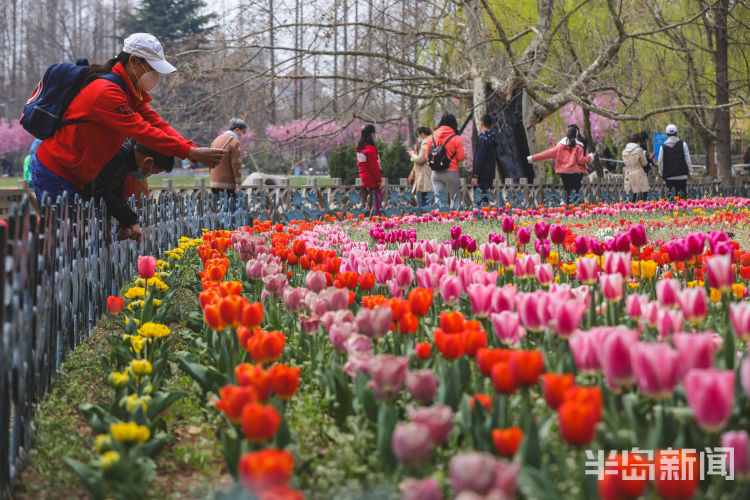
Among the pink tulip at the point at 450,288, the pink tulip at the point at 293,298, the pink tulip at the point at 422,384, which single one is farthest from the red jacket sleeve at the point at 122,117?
the pink tulip at the point at 422,384

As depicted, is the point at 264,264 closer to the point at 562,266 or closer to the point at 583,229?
the point at 562,266

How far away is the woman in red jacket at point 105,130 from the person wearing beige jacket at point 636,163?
11765 mm

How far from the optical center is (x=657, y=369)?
1.60 m

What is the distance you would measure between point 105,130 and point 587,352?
3.54 meters

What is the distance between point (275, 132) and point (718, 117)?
36.2 m

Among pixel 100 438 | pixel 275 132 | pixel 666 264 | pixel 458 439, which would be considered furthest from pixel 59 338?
pixel 275 132

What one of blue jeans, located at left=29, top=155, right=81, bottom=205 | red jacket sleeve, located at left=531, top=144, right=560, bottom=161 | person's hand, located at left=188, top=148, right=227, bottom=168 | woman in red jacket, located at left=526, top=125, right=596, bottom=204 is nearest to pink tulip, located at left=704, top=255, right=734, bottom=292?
person's hand, located at left=188, top=148, right=227, bottom=168

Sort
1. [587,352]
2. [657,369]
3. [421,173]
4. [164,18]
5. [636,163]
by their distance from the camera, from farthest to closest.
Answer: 1. [164,18]
2. [636,163]
3. [421,173]
4. [587,352]
5. [657,369]

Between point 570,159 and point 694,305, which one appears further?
→ point 570,159

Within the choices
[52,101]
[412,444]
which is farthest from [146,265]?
[412,444]

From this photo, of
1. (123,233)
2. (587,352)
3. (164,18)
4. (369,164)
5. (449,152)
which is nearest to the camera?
(587,352)

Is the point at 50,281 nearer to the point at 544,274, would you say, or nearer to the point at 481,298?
the point at 481,298

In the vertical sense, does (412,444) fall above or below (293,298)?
below

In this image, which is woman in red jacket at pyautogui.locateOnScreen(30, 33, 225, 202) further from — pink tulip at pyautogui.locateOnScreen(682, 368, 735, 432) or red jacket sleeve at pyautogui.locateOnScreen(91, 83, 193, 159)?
pink tulip at pyautogui.locateOnScreen(682, 368, 735, 432)
